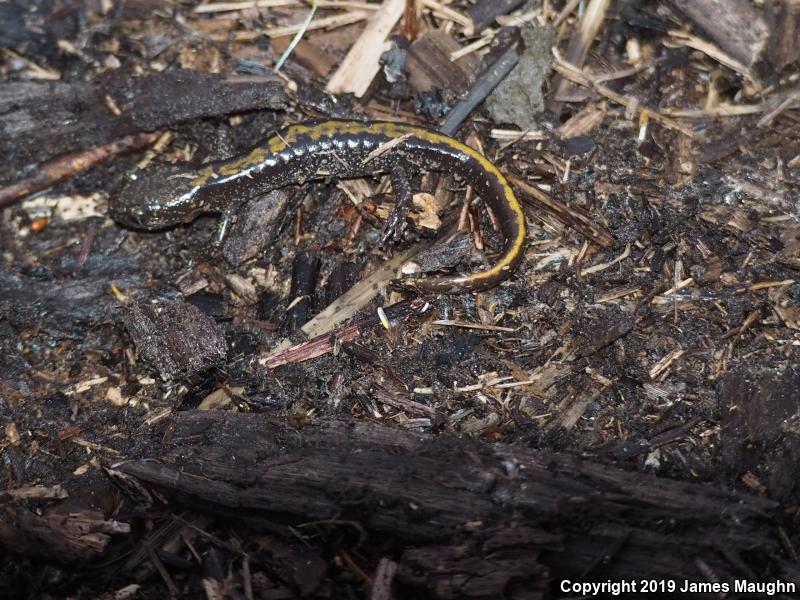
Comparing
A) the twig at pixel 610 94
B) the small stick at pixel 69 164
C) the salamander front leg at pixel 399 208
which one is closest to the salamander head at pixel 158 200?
the small stick at pixel 69 164

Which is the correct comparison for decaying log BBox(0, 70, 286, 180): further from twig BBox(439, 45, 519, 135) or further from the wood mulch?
twig BBox(439, 45, 519, 135)

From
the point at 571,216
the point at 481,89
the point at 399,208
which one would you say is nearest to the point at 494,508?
the point at 571,216

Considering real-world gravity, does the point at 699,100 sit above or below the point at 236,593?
above

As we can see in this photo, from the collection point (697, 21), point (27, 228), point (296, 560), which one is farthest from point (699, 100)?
point (27, 228)

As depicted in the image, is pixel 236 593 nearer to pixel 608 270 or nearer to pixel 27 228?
pixel 608 270

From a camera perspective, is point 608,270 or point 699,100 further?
point 699,100

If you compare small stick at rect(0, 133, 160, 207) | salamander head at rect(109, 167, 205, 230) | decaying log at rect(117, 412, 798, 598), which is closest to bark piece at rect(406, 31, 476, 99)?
salamander head at rect(109, 167, 205, 230)

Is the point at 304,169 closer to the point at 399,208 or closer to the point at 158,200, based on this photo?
the point at 399,208
